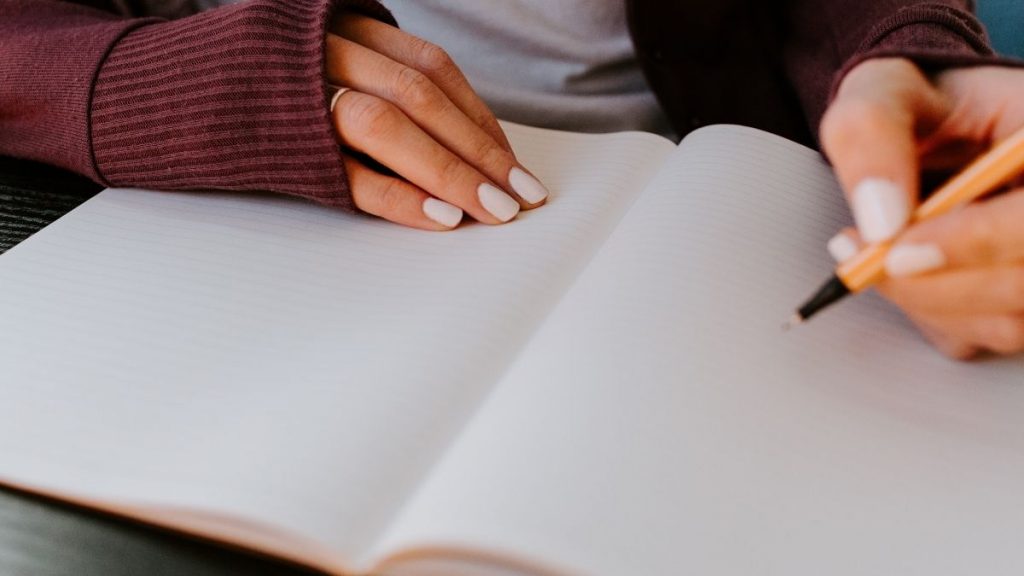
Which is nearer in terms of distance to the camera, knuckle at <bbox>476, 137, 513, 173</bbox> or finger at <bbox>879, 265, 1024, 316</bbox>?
finger at <bbox>879, 265, 1024, 316</bbox>

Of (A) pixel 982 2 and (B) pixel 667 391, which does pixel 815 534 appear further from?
(A) pixel 982 2

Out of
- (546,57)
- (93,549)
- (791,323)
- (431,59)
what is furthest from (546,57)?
(93,549)

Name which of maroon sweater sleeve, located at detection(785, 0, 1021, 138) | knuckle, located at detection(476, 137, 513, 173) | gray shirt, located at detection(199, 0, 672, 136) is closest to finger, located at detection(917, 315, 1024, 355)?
maroon sweater sleeve, located at detection(785, 0, 1021, 138)

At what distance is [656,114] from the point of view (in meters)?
0.64

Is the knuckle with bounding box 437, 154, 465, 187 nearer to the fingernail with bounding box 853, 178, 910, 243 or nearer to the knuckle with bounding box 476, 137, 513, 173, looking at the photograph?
the knuckle with bounding box 476, 137, 513, 173

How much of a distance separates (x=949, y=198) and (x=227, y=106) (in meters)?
0.35

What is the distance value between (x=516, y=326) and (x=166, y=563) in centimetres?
16

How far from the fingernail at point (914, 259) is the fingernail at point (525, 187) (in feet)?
0.63

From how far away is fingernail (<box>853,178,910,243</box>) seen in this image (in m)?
0.30

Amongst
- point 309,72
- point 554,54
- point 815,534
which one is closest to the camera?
point 815,534

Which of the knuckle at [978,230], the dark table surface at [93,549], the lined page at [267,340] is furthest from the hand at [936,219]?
the dark table surface at [93,549]

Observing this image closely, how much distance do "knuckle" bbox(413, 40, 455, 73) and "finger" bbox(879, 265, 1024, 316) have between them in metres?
0.26

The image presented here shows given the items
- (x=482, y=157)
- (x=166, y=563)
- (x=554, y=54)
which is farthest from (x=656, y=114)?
(x=166, y=563)

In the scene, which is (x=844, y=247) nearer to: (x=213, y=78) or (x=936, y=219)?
(x=936, y=219)
